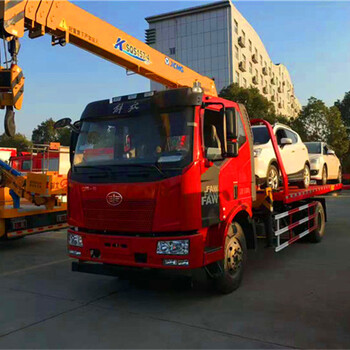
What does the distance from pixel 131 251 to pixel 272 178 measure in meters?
3.64

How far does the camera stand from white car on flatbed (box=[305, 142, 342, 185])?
31.0 feet

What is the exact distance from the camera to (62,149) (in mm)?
13164

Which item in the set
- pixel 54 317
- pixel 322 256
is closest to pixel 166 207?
pixel 54 317

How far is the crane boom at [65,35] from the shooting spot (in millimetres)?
5598

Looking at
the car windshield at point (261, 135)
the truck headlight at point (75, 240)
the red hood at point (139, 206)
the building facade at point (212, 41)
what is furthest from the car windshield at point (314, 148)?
the building facade at point (212, 41)

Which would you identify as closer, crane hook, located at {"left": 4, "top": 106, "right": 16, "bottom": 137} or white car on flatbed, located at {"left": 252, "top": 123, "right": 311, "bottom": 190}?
crane hook, located at {"left": 4, "top": 106, "right": 16, "bottom": 137}

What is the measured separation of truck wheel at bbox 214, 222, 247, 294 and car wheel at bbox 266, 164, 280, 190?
1.86 meters

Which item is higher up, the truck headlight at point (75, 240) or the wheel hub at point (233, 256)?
the truck headlight at point (75, 240)

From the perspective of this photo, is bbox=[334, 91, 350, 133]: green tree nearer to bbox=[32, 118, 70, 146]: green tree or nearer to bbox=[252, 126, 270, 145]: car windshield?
bbox=[32, 118, 70, 146]: green tree

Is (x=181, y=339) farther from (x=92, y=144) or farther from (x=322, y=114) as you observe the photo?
(x=322, y=114)

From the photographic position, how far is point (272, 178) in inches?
277

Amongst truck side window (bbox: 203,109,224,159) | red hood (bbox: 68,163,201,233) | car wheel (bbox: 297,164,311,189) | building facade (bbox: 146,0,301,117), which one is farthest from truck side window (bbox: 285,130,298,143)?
building facade (bbox: 146,0,301,117)

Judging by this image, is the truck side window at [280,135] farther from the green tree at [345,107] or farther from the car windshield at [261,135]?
the green tree at [345,107]

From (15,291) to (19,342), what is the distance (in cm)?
189
